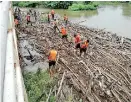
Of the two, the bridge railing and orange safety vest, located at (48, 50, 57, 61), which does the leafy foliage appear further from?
the bridge railing

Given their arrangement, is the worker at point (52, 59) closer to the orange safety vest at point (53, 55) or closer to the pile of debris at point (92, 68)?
the orange safety vest at point (53, 55)

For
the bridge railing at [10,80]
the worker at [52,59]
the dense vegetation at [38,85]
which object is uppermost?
the bridge railing at [10,80]

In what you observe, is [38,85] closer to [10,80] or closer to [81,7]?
[10,80]

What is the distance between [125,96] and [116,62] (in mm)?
3417

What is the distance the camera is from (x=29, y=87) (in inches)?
450

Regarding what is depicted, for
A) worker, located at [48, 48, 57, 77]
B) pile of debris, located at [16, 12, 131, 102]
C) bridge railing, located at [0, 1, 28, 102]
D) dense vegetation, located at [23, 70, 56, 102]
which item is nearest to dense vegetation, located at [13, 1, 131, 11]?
pile of debris, located at [16, 12, 131, 102]

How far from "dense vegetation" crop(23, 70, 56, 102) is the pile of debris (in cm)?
38

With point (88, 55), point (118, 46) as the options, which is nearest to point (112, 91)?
point (88, 55)

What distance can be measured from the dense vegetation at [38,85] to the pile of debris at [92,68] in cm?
38

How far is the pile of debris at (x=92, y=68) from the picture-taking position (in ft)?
34.2

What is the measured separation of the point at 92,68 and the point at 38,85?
2.44 meters

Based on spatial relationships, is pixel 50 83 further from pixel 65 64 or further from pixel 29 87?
pixel 65 64

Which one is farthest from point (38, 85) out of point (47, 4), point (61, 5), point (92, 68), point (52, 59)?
point (47, 4)

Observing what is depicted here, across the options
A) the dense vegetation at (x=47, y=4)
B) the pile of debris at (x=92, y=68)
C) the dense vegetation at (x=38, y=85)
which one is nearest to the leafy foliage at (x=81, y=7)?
the dense vegetation at (x=47, y=4)
